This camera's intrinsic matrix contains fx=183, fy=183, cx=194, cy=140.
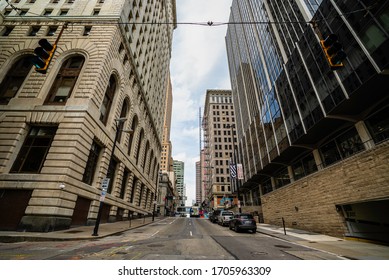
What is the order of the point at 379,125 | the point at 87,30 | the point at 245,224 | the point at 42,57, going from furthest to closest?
the point at 87,30
the point at 245,224
the point at 379,125
the point at 42,57

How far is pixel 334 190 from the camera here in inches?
585

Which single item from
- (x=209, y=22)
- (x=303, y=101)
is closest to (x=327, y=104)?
(x=303, y=101)

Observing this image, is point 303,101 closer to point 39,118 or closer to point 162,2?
point 39,118

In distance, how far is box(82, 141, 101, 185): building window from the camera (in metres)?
17.5

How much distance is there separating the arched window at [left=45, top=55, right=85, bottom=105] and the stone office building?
0.28ft

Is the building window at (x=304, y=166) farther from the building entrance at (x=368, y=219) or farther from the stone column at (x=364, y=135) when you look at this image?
the stone column at (x=364, y=135)

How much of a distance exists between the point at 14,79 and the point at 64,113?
29.4 ft

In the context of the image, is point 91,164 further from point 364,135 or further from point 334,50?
point 364,135

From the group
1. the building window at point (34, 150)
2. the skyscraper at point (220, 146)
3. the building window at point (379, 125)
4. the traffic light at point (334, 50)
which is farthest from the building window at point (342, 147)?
the skyscraper at point (220, 146)

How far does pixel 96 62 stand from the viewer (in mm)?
18797

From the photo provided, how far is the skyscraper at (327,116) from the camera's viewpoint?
1160cm

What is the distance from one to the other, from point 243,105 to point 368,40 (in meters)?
34.7

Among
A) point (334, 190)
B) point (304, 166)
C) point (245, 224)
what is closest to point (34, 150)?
point (245, 224)

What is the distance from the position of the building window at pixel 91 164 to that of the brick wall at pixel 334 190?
71.2 ft
